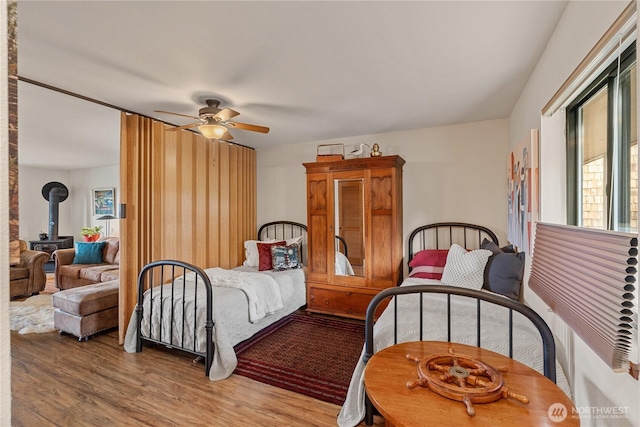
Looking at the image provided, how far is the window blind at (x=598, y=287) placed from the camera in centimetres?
90

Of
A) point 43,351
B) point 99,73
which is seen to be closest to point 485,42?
point 99,73

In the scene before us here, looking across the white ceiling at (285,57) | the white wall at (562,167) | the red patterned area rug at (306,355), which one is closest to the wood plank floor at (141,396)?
the red patterned area rug at (306,355)

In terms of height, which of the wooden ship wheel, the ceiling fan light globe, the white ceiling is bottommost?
the wooden ship wheel

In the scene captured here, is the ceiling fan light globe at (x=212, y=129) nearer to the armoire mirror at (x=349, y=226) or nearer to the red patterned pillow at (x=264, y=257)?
the armoire mirror at (x=349, y=226)

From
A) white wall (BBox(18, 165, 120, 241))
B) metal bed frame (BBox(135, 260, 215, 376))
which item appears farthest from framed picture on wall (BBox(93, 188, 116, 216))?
metal bed frame (BBox(135, 260, 215, 376))

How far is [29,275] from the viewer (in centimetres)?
466

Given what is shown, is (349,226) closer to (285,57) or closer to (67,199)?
(285,57)

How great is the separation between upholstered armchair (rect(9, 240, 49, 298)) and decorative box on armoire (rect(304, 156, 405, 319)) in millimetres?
4523

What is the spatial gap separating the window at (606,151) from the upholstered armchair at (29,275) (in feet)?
22.4

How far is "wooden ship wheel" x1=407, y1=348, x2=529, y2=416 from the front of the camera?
950 millimetres

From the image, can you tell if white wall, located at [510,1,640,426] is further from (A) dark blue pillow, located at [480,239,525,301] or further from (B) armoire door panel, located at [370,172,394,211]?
(B) armoire door panel, located at [370,172,394,211]

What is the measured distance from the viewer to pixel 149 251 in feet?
10.6

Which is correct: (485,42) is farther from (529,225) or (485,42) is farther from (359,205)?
(359,205)

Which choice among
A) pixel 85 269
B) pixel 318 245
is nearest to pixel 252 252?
pixel 318 245
